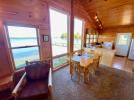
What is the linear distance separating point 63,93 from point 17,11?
8.55 ft

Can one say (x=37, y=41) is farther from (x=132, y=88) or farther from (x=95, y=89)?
(x=132, y=88)

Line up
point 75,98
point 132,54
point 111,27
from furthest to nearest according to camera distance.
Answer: point 111,27
point 132,54
point 75,98

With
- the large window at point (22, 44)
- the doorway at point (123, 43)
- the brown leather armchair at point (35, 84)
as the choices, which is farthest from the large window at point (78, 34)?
the doorway at point (123, 43)

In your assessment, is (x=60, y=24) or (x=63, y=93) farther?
(x=60, y=24)

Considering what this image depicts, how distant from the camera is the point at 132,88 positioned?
7.33ft

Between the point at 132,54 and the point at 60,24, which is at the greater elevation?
the point at 60,24

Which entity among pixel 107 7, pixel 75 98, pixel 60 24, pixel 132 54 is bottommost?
pixel 75 98

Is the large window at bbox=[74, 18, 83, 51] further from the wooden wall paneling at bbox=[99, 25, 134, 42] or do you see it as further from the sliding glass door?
the wooden wall paneling at bbox=[99, 25, 134, 42]

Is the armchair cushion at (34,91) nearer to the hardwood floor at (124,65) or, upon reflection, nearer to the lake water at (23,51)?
the lake water at (23,51)

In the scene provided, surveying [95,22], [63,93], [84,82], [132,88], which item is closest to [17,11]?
[63,93]

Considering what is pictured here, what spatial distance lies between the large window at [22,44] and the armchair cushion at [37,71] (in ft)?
2.26

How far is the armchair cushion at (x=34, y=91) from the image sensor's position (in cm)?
143

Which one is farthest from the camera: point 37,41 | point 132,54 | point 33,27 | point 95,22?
point 95,22

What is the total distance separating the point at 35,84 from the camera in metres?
1.74
